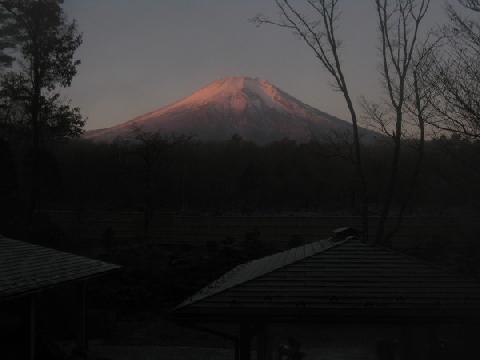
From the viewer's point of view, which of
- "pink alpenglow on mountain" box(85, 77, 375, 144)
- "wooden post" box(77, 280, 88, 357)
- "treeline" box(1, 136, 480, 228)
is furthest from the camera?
"pink alpenglow on mountain" box(85, 77, 375, 144)

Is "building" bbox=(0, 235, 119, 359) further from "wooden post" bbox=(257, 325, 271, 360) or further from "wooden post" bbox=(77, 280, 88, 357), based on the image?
"wooden post" bbox=(257, 325, 271, 360)

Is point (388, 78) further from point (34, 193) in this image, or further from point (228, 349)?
point (34, 193)

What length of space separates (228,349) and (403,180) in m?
22.9

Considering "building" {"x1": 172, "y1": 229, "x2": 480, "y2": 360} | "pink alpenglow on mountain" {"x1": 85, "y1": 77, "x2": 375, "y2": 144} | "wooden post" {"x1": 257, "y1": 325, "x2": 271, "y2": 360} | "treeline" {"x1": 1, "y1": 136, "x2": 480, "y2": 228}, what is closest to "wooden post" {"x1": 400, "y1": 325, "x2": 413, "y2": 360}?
"building" {"x1": 172, "y1": 229, "x2": 480, "y2": 360}

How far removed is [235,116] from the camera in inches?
2987

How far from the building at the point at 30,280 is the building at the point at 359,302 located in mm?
2648

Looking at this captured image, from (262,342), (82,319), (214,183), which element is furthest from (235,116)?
(262,342)

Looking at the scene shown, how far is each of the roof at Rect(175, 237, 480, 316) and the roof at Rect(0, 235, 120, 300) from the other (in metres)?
2.56

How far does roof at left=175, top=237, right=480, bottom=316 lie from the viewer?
247 inches

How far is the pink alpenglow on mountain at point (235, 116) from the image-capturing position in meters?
62.9

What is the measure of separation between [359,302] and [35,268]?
520 cm

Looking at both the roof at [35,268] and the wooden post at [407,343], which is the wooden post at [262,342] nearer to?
the wooden post at [407,343]

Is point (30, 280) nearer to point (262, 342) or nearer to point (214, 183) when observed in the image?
point (262, 342)

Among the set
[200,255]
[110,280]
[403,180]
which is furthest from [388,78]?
[403,180]
